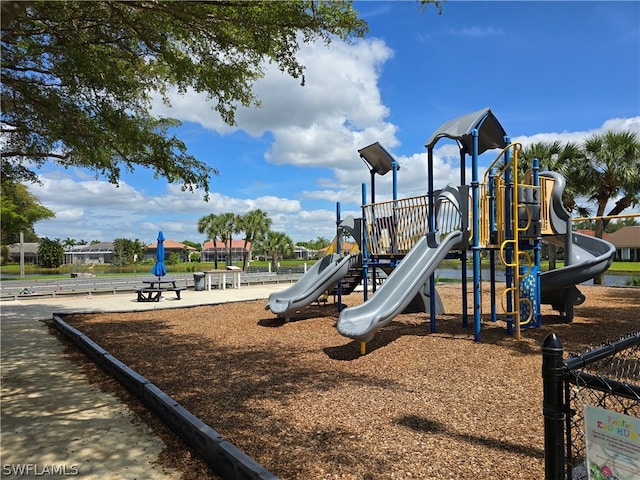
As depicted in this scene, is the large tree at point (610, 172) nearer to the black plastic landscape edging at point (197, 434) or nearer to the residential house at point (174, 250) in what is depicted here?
the black plastic landscape edging at point (197, 434)

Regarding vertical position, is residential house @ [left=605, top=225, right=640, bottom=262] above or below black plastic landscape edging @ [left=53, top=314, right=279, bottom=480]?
above

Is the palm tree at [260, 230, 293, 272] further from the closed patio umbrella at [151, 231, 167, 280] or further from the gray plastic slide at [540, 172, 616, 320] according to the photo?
the gray plastic slide at [540, 172, 616, 320]

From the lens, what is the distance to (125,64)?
8203 mm

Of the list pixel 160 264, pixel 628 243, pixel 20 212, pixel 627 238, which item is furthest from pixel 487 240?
pixel 627 238

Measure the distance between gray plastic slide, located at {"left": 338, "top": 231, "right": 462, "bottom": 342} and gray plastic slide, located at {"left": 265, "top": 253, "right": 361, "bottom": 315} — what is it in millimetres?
2974

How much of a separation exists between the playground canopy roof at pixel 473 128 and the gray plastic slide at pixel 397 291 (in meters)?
2.01

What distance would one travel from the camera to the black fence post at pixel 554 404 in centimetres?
A: 178

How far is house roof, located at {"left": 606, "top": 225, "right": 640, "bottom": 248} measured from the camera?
2075 inches

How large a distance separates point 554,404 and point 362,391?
3.94 metres

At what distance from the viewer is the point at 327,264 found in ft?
40.6

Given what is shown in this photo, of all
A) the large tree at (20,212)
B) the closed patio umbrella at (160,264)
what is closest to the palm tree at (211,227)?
the large tree at (20,212)

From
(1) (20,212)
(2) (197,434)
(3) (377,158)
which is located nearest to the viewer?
(2) (197,434)

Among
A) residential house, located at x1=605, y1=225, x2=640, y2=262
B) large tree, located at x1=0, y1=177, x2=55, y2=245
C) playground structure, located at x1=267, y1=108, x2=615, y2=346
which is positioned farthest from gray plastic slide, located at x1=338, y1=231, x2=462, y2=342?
A: residential house, located at x1=605, y1=225, x2=640, y2=262

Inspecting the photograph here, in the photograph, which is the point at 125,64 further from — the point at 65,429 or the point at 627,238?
the point at 627,238
